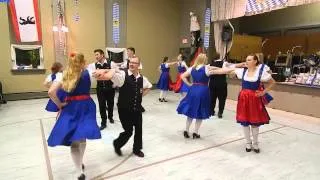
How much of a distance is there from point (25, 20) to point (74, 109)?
6012mm

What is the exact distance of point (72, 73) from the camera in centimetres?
225

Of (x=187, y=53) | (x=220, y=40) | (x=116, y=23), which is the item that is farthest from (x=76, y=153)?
(x=187, y=53)

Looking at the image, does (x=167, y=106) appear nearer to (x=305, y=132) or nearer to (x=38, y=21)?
(x=305, y=132)

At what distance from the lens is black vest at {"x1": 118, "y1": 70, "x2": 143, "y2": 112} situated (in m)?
2.77

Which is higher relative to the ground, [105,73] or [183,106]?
[105,73]

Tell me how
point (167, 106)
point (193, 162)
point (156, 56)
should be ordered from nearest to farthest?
point (193, 162) → point (167, 106) → point (156, 56)

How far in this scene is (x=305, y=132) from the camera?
4.36 metres

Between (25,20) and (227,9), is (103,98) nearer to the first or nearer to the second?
(25,20)

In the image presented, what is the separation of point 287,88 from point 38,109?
6.00 meters

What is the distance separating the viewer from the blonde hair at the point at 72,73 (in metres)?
2.23

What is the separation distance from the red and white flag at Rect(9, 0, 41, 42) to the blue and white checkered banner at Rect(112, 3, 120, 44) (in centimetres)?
237

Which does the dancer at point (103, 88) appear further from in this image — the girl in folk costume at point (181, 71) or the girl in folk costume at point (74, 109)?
the girl in folk costume at point (181, 71)

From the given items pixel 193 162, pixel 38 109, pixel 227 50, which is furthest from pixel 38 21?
pixel 193 162

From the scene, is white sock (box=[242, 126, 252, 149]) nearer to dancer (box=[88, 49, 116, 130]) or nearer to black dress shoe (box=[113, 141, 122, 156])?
black dress shoe (box=[113, 141, 122, 156])
